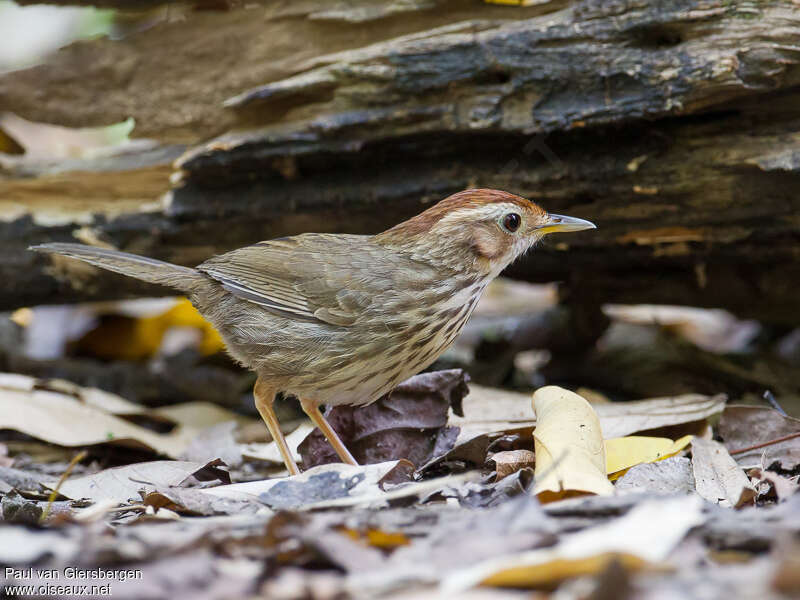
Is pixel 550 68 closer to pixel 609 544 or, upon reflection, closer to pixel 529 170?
pixel 529 170

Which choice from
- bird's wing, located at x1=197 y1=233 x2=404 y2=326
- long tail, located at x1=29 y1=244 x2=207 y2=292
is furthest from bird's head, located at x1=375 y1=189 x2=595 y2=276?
long tail, located at x1=29 y1=244 x2=207 y2=292

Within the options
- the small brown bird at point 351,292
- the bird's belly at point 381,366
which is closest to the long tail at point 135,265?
the small brown bird at point 351,292

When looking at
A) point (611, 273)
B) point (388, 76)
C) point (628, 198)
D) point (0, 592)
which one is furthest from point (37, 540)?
point (611, 273)

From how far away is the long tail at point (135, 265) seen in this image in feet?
14.6

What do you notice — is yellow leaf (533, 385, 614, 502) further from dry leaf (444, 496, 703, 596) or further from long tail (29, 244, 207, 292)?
long tail (29, 244, 207, 292)

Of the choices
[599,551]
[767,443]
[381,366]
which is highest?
[599,551]

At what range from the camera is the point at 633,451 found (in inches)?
148

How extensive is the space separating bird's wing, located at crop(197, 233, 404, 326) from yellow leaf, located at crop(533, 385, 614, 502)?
1.00 metres

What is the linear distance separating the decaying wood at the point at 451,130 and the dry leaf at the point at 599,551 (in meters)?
2.37

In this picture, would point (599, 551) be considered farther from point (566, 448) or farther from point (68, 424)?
point (68, 424)

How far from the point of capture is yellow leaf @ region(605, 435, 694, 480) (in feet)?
12.0

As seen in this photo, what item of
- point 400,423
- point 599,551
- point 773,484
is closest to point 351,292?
point 400,423

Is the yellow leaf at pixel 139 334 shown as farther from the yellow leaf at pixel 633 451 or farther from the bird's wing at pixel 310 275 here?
the yellow leaf at pixel 633 451

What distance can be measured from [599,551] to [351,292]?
226 centimetres
